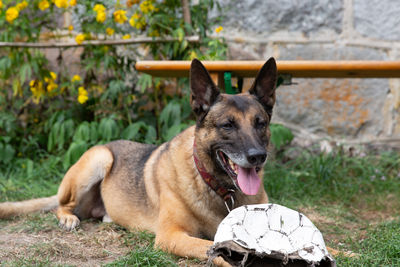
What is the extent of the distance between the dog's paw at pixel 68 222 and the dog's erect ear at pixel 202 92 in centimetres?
143

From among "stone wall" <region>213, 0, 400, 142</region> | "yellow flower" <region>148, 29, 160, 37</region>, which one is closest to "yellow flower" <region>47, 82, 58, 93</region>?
"yellow flower" <region>148, 29, 160, 37</region>

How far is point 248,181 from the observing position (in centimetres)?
284

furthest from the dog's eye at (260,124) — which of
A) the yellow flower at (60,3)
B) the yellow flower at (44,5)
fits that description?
the yellow flower at (44,5)

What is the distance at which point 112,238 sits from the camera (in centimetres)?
338

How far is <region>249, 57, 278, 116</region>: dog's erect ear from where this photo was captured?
3.14 m

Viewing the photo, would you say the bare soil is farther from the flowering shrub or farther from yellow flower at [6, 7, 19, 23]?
yellow flower at [6, 7, 19, 23]

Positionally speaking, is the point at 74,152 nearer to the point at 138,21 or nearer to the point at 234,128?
the point at 138,21

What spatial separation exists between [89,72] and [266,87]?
9.62 feet

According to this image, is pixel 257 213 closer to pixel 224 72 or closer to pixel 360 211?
pixel 224 72

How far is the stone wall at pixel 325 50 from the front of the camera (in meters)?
5.41

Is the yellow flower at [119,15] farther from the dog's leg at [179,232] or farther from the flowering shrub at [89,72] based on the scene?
the dog's leg at [179,232]

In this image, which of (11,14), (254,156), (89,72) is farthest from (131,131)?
(254,156)

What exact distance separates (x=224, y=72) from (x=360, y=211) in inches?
74.6

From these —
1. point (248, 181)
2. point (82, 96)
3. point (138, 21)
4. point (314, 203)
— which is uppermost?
point (138, 21)
